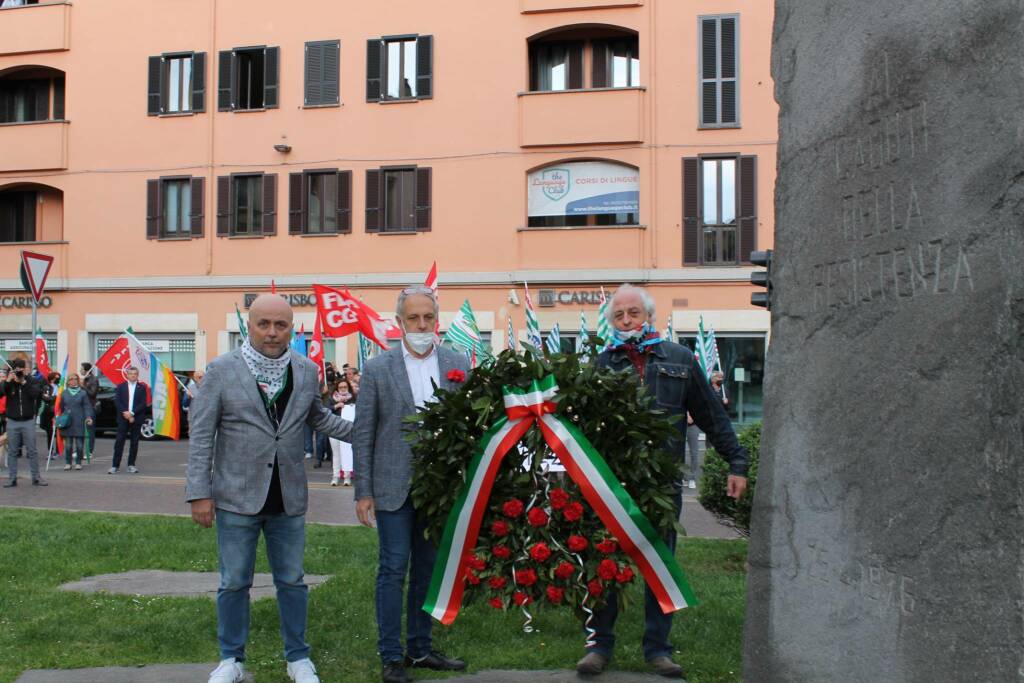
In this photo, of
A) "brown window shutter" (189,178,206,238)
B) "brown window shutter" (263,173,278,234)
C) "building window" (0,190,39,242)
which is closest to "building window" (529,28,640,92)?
"brown window shutter" (263,173,278,234)

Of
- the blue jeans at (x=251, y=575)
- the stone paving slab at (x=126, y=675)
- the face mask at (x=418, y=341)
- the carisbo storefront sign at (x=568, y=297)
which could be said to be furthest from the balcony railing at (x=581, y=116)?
the stone paving slab at (x=126, y=675)

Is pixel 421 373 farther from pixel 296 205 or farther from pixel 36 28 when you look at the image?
pixel 36 28

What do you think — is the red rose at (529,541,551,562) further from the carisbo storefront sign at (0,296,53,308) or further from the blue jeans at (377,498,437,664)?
the carisbo storefront sign at (0,296,53,308)

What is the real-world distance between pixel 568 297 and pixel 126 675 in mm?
22387

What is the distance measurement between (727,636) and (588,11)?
77.9ft

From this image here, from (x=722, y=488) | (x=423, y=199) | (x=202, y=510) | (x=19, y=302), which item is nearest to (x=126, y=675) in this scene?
(x=202, y=510)

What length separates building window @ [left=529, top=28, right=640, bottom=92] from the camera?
2848cm

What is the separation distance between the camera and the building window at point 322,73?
29609 mm

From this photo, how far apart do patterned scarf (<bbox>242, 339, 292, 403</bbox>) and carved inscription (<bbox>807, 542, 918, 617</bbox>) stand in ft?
9.20

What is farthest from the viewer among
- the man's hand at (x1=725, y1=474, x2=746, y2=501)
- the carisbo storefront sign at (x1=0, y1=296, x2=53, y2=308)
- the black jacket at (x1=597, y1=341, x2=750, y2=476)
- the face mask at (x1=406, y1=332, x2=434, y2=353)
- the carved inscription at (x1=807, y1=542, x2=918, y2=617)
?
the carisbo storefront sign at (x1=0, y1=296, x2=53, y2=308)

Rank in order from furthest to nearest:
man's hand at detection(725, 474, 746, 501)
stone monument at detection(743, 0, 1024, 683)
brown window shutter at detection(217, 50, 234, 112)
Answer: brown window shutter at detection(217, 50, 234, 112) < man's hand at detection(725, 474, 746, 501) < stone monument at detection(743, 0, 1024, 683)

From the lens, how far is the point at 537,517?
16.0ft

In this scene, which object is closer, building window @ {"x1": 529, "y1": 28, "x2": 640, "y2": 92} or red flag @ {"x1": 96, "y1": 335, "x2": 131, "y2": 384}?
red flag @ {"x1": 96, "y1": 335, "x2": 131, "y2": 384}


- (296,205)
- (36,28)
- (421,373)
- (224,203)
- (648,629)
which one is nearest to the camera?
(648,629)
